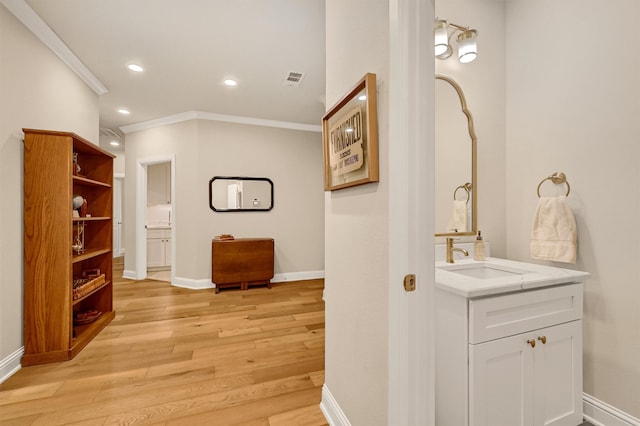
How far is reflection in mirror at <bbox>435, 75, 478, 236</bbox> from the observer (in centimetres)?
181

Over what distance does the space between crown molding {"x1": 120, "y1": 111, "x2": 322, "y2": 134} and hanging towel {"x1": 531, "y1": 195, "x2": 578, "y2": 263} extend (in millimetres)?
3589

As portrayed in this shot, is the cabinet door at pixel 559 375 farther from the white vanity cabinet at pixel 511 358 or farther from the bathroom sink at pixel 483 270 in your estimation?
the bathroom sink at pixel 483 270

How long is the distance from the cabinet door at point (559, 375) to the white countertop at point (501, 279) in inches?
9.2

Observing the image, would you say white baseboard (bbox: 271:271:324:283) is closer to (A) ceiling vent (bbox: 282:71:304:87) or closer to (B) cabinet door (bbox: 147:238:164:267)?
(B) cabinet door (bbox: 147:238:164:267)

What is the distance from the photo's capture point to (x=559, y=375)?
1.32m

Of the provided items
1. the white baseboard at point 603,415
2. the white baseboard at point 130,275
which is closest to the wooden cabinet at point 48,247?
the white baseboard at point 130,275

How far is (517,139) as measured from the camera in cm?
192

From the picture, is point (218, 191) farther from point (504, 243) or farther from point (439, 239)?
point (504, 243)

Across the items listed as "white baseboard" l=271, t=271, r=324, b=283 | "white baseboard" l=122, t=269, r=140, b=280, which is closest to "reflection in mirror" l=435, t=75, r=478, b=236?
"white baseboard" l=271, t=271, r=324, b=283

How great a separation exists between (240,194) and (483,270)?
3.52 meters

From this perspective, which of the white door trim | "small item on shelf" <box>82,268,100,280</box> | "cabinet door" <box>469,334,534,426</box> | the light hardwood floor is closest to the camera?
the white door trim

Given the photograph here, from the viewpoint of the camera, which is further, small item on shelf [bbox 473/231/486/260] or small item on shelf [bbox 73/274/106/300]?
small item on shelf [bbox 73/274/106/300]

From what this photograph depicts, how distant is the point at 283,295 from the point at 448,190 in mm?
2661

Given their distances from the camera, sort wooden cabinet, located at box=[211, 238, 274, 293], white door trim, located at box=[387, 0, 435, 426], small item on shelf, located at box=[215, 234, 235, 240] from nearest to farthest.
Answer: white door trim, located at box=[387, 0, 435, 426] < wooden cabinet, located at box=[211, 238, 274, 293] < small item on shelf, located at box=[215, 234, 235, 240]
